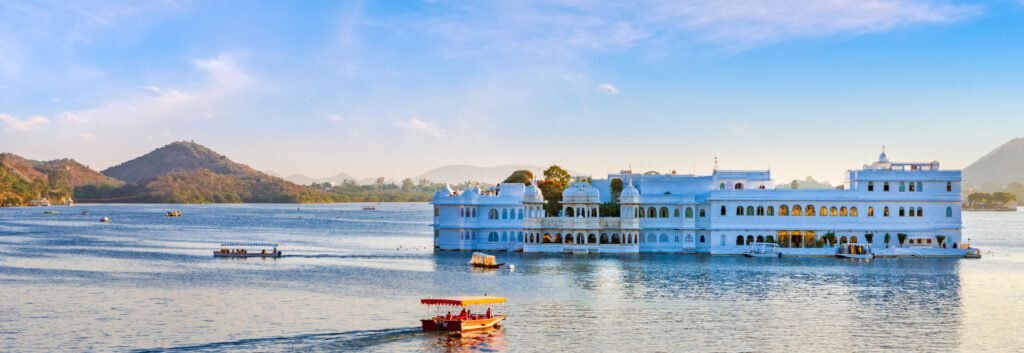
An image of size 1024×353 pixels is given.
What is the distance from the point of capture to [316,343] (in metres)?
45.2

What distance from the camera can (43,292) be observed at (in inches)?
2502

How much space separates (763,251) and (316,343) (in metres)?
56.5

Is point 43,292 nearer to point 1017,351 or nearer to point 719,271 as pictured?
point 719,271

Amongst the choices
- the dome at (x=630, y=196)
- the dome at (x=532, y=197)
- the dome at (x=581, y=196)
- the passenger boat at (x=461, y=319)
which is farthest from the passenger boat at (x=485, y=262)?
the passenger boat at (x=461, y=319)

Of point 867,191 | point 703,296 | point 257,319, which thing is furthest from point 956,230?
point 257,319

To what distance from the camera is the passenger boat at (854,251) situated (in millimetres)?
91562

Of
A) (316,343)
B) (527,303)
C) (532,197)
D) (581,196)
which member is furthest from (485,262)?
(316,343)


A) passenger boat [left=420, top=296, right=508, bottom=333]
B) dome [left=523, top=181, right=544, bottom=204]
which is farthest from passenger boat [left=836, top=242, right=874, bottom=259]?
passenger boat [left=420, top=296, right=508, bottom=333]

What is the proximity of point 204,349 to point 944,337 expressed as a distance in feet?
105

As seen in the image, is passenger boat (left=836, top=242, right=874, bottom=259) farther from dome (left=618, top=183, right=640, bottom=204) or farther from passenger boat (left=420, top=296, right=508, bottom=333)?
passenger boat (left=420, top=296, right=508, bottom=333)

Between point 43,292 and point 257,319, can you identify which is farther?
point 43,292

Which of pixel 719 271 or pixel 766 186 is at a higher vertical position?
pixel 766 186

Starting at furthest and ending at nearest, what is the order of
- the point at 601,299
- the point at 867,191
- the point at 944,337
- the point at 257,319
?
the point at 867,191 → the point at 601,299 → the point at 257,319 → the point at 944,337

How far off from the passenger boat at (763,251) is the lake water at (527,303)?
3.30 meters
